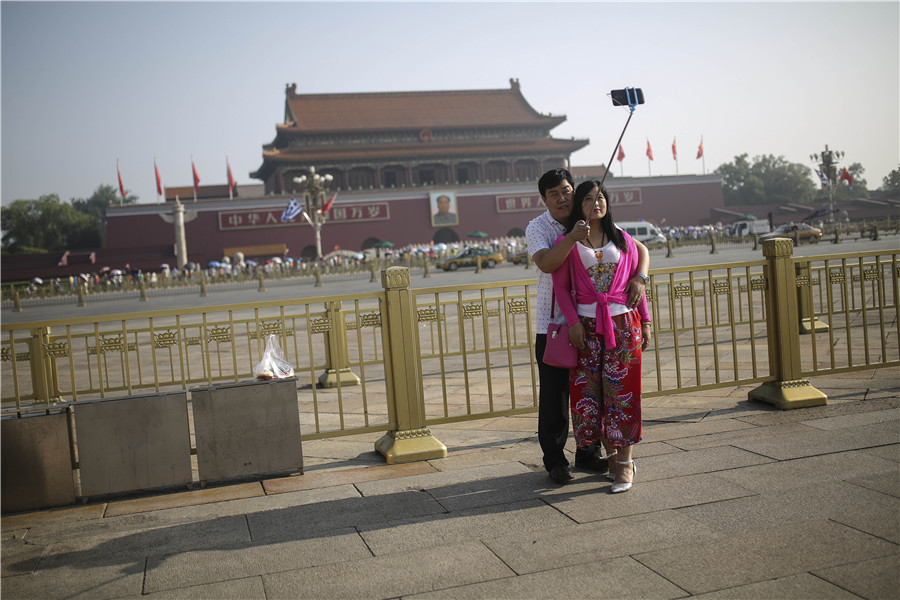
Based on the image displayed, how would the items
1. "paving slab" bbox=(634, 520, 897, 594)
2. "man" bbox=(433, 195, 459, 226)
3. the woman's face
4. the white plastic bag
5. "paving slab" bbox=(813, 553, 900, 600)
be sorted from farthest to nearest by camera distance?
"man" bbox=(433, 195, 459, 226) → the white plastic bag → the woman's face → "paving slab" bbox=(634, 520, 897, 594) → "paving slab" bbox=(813, 553, 900, 600)

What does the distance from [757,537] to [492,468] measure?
1.24 meters

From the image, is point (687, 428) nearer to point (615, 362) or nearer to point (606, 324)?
point (615, 362)

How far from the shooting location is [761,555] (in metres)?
2.20

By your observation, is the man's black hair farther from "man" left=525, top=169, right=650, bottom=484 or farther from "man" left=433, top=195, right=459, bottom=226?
"man" left=433, top=195, right=459, bottom=226

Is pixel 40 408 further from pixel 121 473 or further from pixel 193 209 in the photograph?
pixel 193 209

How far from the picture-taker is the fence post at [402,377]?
351 centimetres

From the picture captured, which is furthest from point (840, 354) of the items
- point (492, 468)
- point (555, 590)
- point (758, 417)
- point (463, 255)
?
point (463, 255)

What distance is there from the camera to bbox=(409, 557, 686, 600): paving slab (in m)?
2.02

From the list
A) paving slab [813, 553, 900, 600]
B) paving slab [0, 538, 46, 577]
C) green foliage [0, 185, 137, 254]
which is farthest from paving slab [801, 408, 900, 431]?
green foliage [0, 185, 137, 254]

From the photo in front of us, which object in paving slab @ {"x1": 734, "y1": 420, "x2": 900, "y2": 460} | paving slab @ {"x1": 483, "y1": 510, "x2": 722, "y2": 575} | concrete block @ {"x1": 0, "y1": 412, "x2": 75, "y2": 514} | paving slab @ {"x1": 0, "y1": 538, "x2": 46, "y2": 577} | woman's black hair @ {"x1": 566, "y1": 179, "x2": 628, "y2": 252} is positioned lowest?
A: paving slab @ {"x1": 734, "y1": 420, "x2": 900, "y2": 460}

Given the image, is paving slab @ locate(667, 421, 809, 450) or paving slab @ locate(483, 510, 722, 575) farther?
paving slab @ locate(667, 421, 809, 450)

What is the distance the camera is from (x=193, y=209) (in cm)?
3378

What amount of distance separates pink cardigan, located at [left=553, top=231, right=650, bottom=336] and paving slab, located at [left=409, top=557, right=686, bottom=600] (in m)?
0.99

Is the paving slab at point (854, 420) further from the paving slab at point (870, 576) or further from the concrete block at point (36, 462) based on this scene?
the concrete block at point (36, 462)
